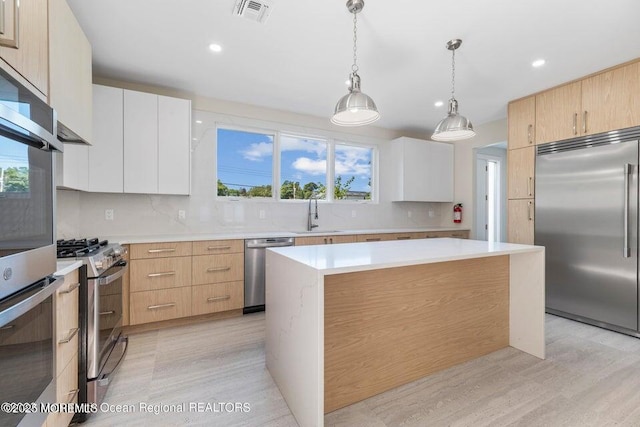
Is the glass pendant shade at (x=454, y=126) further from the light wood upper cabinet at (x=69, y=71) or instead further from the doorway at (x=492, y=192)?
the doorway at (x=492, y=192)

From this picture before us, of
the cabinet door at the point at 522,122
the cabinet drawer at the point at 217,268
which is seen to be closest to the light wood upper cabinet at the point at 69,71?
the cabinet drawer at the point at 217,268

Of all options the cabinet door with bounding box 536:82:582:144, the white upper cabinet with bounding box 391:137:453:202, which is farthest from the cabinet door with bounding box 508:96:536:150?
the white upper cabinet with bounding box 391:137:453:202

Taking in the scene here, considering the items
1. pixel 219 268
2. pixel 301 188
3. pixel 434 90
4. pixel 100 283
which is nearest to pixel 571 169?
pixel 434 90

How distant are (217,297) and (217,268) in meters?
0.31

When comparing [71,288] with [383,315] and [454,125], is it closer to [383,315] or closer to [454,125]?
[383,315]

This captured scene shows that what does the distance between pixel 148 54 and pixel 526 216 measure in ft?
14.4

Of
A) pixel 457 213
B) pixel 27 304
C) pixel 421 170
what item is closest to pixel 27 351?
pixel 27 304

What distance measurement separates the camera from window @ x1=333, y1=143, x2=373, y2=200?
4.50 metres

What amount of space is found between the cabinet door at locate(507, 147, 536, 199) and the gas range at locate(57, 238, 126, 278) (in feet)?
13.9

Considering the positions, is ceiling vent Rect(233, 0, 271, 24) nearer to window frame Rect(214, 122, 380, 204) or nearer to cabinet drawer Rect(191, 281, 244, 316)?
window frame Rect(214, 122, 380, 204)

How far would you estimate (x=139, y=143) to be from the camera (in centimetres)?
292

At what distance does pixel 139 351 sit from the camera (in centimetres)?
238

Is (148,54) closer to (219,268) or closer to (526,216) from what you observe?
(219,268)

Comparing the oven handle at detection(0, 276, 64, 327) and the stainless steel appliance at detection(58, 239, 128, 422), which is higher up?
the oven handle at detection(0, 276, 64, 327)
